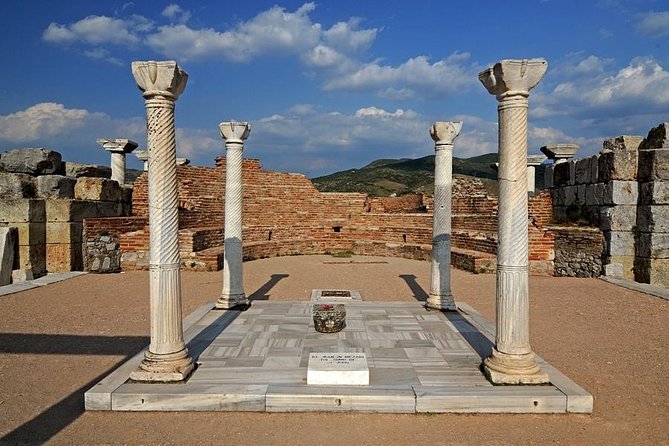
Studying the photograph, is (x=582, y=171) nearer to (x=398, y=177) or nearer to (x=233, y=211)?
(x=233, y=211)

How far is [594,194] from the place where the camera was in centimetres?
1361

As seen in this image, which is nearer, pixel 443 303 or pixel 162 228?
pixel 162 228

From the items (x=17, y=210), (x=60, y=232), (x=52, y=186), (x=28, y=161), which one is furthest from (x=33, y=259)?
(x=28, y=161)

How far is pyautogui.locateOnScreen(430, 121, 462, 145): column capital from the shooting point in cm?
805

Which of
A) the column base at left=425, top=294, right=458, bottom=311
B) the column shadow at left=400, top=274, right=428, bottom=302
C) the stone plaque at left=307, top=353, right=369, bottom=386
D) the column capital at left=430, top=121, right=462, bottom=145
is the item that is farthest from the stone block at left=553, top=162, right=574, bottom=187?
the stone plaque at left=307, top=353, right=369, bottom=386

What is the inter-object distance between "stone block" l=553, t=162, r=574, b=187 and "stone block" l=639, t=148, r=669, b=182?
274 centimetres

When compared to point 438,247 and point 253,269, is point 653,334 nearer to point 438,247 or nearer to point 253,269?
point 438,247

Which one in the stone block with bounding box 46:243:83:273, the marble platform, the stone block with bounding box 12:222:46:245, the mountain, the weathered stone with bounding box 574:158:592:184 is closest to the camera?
the marble platform

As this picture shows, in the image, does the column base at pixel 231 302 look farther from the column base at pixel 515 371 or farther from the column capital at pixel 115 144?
the column capital at pixel 115 144

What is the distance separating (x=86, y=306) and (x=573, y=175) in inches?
576

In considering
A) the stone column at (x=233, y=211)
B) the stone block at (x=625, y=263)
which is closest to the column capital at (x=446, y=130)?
the stone column at (x=233, y=211)

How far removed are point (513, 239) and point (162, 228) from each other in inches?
155

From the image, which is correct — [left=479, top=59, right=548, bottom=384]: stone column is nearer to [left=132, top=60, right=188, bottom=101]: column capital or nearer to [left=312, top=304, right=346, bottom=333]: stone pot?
[left=312, top=304, right=346, bottom=333]: stone pot

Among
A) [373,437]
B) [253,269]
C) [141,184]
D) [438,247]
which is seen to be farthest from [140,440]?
[141,184]
